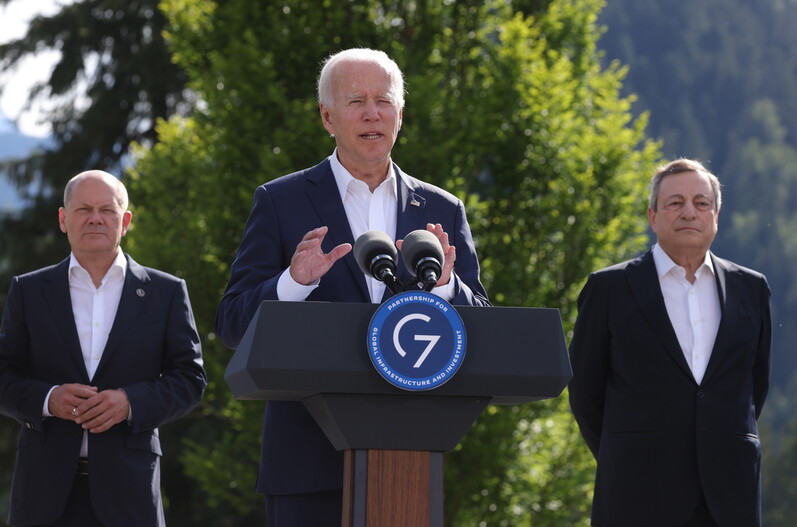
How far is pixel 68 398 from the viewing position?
14.4 feet

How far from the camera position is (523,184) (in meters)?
10.2

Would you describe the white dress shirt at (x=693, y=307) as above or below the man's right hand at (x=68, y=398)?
above

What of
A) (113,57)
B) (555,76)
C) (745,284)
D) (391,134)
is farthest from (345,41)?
(113,57)

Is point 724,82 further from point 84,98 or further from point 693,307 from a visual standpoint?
point 693,307

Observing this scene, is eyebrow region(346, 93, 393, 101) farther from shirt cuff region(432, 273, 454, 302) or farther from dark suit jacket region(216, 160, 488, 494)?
shirt cuff region(432, 273, 454, 302)

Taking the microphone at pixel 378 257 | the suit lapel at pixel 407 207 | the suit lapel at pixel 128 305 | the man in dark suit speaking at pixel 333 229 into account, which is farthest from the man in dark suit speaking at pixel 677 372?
the microphone at pixel 378 257

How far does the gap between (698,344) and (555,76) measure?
5.84 meters

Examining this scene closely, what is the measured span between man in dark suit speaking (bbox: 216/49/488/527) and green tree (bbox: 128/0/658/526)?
5.99 meters

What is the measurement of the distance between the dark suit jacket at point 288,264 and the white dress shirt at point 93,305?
50.0 inches

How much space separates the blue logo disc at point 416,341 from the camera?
102 inches

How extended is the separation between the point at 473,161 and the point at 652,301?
589 centimetres

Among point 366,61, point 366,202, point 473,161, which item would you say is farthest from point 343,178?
point 473,161

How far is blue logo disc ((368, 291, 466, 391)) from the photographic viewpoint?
2588mm

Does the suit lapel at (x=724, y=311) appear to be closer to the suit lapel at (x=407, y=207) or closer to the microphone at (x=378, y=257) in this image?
the suit lapel at (x=407, y=207)
